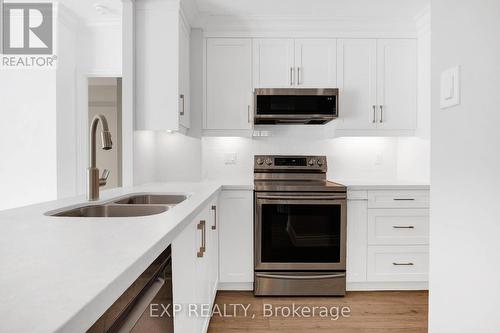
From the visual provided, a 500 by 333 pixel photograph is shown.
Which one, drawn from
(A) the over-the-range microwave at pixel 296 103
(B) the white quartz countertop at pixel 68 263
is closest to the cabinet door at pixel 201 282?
(B) the white quartz countertop at pixel 68 263

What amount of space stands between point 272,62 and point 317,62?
0.41 meters

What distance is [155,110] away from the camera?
2.42m

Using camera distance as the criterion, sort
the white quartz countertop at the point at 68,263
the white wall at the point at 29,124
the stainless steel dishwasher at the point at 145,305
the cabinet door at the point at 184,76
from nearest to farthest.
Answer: the white quartz countertop at the point at 68,263 < the stainless steel dishwasher at the point at 145,305 < the cabinet door at the point at 184,76 < the white wall at the point at 29,124

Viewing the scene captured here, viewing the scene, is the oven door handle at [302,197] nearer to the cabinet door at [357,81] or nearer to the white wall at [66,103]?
the cabinet door at [357,81]

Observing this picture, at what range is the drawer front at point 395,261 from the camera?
2.61m

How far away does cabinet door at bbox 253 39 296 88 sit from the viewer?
2896 millimetres

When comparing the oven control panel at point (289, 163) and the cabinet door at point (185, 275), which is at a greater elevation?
the oven control panel at point (289, 163)

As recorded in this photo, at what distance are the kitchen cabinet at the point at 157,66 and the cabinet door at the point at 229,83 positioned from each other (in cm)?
50

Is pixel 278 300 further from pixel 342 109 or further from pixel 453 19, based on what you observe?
pixel 453 19

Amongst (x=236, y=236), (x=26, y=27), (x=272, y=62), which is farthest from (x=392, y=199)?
(x=26, y=27)

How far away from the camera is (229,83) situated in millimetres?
2902

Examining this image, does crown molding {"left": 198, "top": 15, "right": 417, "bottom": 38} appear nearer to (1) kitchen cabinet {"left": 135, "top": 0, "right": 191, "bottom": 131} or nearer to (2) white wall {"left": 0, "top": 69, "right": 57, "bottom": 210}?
(1) kitchen cabinet {"left": 135, "top": 0, "right": 191, "bottom": 131}

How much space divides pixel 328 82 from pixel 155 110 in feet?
5.09

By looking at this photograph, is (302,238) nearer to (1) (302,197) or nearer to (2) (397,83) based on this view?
(1) (302,197)
